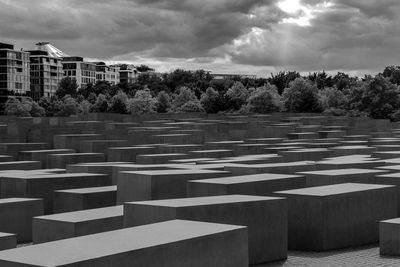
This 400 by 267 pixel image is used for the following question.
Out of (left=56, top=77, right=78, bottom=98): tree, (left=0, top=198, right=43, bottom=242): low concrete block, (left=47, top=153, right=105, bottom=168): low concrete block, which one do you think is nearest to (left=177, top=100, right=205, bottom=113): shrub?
(left=47, top=153, right=105, bottom=168): low concrete block

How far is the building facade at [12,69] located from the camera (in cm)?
14162

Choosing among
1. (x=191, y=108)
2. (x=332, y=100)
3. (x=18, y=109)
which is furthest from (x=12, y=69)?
(x=332, y=100)

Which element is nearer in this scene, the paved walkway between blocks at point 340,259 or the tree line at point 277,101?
the paved walkway between blocks at point 340,259

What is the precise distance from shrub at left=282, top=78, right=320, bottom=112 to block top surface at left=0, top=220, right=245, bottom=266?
68.2m

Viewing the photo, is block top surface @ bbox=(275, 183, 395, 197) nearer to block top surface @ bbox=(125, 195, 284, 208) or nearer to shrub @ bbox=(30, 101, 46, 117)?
block top surface @ bbox=(125, 195, 284, 208)

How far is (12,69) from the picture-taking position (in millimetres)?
143125

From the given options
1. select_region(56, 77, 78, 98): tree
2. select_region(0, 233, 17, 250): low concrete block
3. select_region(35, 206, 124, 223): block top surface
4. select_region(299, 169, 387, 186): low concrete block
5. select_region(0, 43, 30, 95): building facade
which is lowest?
select_region(0, 233, 17, 250): low concrete block

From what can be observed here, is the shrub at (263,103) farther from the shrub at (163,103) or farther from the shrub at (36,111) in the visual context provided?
the shrub at (36,111)

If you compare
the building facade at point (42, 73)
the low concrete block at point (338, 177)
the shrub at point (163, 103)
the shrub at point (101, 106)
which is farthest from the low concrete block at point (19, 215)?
the building facade at point (42, 73)

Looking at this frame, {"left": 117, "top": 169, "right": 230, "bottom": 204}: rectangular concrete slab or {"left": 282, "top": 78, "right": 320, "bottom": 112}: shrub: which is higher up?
{"left": 282, "top": 78, "right": 320, "bottom": 112}: shrub

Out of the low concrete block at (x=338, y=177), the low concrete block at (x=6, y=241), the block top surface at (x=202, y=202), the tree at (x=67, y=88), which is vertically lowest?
the low concrete block at (x=6, y=241)

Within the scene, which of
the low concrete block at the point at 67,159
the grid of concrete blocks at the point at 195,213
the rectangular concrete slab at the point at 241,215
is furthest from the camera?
the low concrete block at the point at 67,159

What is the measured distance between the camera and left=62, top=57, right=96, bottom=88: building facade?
184875 mm

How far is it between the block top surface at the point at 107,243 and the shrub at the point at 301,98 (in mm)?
68168
